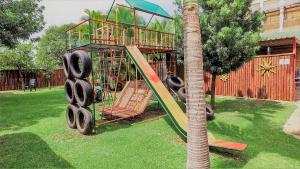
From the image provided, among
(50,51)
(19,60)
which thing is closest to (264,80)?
(19,60)

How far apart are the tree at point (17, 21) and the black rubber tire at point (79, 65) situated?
891 cm

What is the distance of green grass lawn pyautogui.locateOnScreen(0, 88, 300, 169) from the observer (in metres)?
5.18

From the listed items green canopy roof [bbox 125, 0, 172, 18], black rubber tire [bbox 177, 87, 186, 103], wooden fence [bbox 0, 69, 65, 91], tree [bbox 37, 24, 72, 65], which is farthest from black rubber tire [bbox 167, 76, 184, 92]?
tree [bbox 37, 24, 72, 65]

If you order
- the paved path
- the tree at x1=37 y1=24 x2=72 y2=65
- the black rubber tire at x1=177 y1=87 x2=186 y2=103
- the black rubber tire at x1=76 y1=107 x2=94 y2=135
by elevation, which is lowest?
the paved path

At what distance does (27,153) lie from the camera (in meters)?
5.79

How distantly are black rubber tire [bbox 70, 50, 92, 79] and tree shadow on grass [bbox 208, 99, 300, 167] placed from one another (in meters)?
4.40

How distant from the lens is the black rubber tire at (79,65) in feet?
23.3

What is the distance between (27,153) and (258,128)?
271 inches

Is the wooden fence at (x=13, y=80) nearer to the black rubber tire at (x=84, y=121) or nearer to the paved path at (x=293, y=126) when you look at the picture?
the black rubber tire at (x=84, y=121)

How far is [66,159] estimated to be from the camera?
215 inches

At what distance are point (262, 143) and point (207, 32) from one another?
5.04 meters

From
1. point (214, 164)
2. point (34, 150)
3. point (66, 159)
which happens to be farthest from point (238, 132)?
point (34, 150)

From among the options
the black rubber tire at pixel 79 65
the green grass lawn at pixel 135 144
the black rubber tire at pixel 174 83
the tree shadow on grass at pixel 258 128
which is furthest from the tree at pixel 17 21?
the tree shadow on grass at pixel 258 128

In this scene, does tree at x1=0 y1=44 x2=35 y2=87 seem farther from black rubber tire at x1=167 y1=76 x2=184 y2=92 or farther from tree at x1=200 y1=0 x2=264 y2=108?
tree at x1=200 y1=0 x2=264 y2=108
